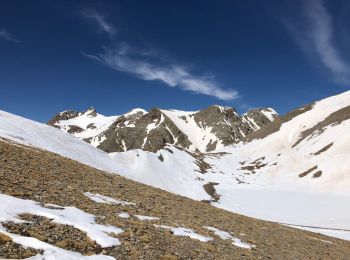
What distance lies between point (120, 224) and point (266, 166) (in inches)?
4120

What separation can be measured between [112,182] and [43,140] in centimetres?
2187

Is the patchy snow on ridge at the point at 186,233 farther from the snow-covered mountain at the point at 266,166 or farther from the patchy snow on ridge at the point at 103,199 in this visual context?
the snow-covered mountain at the point at 266,166

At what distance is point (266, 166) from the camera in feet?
375

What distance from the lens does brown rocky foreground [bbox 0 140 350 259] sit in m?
10.9

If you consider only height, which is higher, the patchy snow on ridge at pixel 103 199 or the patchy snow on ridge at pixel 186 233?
the patchy snow on ridge at pixel 103 199

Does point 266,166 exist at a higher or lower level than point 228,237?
higher

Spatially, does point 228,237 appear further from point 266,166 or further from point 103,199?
point 266,166

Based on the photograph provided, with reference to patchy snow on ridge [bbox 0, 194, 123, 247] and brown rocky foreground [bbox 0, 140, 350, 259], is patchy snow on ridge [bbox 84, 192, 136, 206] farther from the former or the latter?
patchy snow on ridge [bbox 0, 194, 123, 247]

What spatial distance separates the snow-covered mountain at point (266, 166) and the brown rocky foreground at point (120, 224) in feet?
51.1

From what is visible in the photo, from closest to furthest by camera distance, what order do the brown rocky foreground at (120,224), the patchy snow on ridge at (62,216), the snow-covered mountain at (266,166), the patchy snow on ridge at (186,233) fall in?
the brown rocky foreground at (120,224) < the patchy snow on ridge at (62,216) < the patchy snow on ridge at (186,233) < the snow-covered mountain at (266,166)

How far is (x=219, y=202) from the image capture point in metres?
67.6

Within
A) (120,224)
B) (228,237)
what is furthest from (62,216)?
(228,237)

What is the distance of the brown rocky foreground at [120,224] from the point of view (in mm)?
10930

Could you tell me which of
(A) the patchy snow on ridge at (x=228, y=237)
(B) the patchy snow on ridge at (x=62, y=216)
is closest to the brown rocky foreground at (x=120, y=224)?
(B) the patchy snow on ridge at (x=62, y=216)
